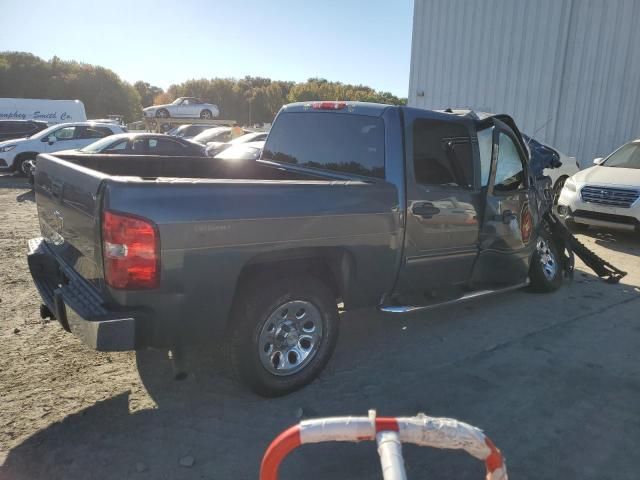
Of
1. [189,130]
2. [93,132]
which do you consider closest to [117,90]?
[189,130]

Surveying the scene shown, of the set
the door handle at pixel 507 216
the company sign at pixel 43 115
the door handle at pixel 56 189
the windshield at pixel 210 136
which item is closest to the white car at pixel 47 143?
the windshield at pixel 210 136

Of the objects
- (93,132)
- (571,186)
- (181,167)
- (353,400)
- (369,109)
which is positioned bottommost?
(353,400)

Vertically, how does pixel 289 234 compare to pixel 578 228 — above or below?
above

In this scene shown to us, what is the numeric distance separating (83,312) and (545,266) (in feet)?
16.3

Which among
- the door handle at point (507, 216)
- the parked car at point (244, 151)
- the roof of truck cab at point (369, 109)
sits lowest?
the door handle at point (507, 216)

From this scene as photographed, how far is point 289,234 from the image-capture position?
3182mm

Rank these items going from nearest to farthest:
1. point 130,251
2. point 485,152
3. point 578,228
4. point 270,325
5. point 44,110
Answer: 1. point 130,251
2. point 270,325
3. point 485,152
4. point 578,228
5. point 44,110

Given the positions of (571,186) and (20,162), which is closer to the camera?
(571,186)

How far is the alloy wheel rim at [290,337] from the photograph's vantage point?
10.8ft

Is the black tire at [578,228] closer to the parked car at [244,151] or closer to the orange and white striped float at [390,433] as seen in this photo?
the parked car at [244,151]

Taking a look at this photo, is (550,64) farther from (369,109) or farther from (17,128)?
(17,128)

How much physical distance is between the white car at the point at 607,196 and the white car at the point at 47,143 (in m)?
12.9

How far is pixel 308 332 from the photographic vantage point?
349 cm

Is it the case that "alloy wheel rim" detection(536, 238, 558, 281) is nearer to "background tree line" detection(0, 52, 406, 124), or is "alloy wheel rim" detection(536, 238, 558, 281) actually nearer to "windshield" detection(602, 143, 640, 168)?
"windshield" detection(602, 143, 640, 168)
